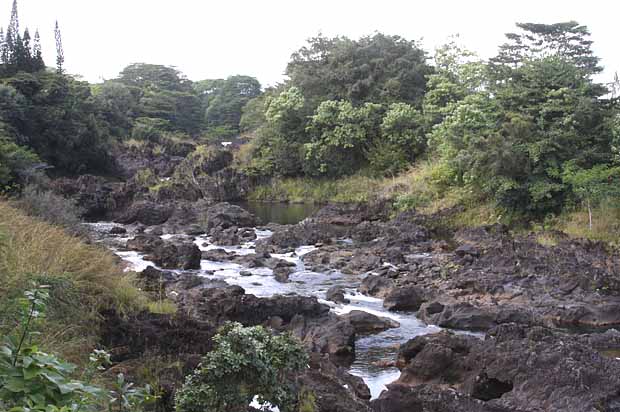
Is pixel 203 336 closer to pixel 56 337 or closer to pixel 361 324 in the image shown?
pixel 56 337

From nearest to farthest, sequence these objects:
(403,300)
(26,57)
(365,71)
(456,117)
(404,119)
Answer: (403,300), (456,117), (404,119), (365,71), (26,57)

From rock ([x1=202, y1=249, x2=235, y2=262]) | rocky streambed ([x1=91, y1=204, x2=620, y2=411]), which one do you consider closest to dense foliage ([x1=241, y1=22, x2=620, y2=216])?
rocky streambed ([x1=91, y1=204, x2=620, y2=411])

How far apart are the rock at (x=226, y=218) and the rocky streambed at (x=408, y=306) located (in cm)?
13

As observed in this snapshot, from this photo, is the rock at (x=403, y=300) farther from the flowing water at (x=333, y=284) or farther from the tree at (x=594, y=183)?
the tree at (x=594, y=183)

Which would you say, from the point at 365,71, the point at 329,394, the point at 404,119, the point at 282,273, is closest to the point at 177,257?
the point at 282,273

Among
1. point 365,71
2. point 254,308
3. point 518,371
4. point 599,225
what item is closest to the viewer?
point 518,371

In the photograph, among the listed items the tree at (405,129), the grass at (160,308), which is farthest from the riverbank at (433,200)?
the grass at (160,308)

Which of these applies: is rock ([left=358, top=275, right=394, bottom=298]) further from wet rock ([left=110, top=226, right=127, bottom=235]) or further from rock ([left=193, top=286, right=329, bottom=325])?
wet rock ([left=110, top=226, right=127, bottom=235])

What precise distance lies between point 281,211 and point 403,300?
74.5ft

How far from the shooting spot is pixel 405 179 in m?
31.6

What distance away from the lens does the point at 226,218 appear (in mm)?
27406

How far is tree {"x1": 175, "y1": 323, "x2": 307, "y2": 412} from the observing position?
4.86 m

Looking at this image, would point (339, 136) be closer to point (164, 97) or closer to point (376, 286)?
point (376, 286)

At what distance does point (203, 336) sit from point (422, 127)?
28490 mm
